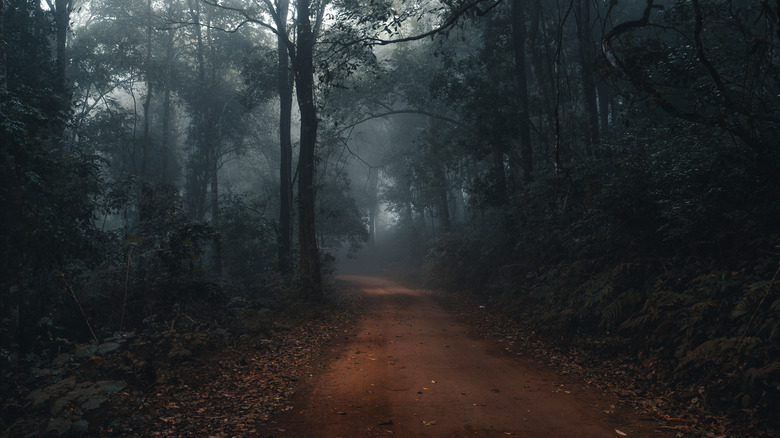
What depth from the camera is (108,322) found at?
10.2m

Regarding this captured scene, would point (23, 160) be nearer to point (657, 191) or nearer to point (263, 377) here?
point (263, 377)

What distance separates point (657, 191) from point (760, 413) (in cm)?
493

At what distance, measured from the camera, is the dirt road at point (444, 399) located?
5.00 meters

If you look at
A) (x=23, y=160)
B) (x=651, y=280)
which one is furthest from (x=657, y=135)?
(x=23, y=160)

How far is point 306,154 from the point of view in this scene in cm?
1548

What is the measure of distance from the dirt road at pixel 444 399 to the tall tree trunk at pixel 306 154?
5811 mm

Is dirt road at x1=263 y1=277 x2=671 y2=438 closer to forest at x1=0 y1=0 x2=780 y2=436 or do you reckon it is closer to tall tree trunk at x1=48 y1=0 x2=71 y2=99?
forest at x1=0 y1=0 x2=780 y2=436

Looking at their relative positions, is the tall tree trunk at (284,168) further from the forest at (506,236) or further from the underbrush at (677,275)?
the underbrush at (677,275)

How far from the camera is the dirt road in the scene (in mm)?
5004

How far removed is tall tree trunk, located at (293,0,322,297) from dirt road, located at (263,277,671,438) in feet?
19.1

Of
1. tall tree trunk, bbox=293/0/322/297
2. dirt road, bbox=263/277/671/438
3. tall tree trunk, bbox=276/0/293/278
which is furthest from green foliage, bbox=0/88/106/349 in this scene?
tall tree trunk, bbox=276/0/293/278

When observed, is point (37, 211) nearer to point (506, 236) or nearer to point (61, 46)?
point (61, 46)

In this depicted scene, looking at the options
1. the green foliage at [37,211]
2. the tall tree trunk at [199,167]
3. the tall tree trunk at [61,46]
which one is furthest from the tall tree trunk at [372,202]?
the green foliage at [37,211]

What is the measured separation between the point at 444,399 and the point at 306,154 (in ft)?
36.6
